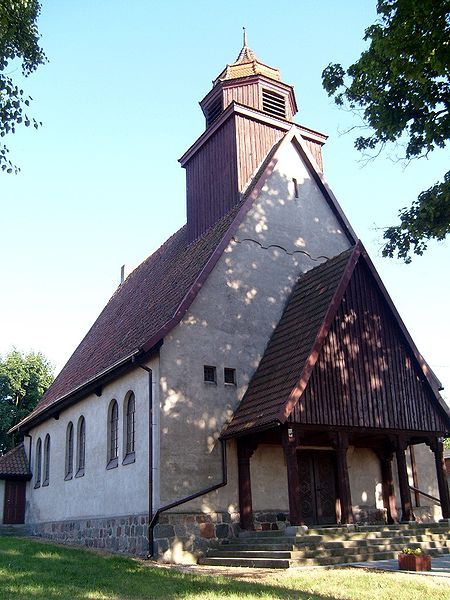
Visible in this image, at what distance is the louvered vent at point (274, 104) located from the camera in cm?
2238

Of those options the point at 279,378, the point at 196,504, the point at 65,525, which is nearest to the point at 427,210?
the point at 279,378

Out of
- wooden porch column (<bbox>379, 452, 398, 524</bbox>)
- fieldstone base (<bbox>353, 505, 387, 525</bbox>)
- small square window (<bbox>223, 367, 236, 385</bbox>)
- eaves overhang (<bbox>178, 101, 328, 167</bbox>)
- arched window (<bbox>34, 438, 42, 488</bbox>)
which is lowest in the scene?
fieldstone base (<bbox>353, 505, 387, 525</bbox>)

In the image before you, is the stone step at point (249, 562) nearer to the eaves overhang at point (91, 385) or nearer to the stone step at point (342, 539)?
the stone step at point (342, 539)

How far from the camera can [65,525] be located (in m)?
21.2

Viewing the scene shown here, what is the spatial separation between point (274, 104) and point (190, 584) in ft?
55.1

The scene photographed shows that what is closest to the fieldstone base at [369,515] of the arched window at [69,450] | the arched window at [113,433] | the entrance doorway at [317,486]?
the entrance doorway at [317,486]

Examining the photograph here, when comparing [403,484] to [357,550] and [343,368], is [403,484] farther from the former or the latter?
[357,550]

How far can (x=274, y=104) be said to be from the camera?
2248cm

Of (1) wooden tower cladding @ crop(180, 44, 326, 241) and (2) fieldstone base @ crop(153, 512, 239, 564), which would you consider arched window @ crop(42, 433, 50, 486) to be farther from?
(2) fieldstone base @ crop(153, 512, 239, 564)

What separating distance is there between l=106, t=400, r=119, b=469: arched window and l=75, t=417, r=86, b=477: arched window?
8.14ft

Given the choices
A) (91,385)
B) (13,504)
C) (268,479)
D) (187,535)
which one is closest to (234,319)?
(268,479)

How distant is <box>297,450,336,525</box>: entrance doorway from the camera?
1686cm

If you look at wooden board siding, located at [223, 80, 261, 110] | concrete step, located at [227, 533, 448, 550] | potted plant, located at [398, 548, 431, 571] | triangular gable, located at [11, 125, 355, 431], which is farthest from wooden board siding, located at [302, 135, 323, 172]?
potted plant, located at [398, 548, 431, 571]

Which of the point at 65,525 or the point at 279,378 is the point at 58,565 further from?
the point at 65,525
